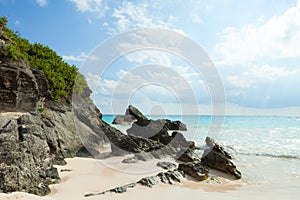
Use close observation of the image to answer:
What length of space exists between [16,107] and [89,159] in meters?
4.57

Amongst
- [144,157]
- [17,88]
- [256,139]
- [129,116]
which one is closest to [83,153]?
[144,157]

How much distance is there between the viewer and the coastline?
24.9 feet

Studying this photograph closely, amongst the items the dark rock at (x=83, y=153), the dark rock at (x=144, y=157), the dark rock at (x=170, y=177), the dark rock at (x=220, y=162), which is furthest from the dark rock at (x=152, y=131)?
the dark rock at (x=170, y=177)

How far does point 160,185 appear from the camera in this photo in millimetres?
8766

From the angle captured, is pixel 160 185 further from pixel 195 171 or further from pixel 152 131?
pixel 152 131

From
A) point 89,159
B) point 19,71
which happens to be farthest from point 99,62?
point 89,159

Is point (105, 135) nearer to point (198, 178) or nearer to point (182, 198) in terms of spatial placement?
point (198, 178)

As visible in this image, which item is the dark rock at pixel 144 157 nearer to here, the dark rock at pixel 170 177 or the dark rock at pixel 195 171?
the dark rock at pixel 195 171

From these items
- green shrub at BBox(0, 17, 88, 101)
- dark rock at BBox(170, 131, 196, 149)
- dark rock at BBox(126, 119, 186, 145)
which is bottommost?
dark rock at BBox(170, 131, 196, 149)

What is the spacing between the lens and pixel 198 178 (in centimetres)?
1030

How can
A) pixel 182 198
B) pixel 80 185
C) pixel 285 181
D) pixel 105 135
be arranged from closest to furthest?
1. pixel 182 198
2. pixel 80 185
3. pixel 285 181
4. pixel 105 135

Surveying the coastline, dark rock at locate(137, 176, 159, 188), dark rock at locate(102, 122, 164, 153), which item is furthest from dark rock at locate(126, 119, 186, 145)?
dark rock at locate(137, 176, 159, 188)

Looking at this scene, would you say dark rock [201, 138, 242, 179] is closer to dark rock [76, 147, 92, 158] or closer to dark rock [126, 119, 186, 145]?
dark rock [76, 147, 92, 158]

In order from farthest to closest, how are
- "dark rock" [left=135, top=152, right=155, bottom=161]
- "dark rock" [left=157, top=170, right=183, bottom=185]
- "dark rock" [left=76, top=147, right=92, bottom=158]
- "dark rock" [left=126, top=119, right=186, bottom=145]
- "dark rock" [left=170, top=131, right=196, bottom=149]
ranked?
"dark rock" [left=126, top=119, right=186, bottom=145] < "dark rock" [left=170, top=131, right=196, bottom=149] < "dark rock" [left=135, top=152, right=155, bottom=161] < "dark rock" [left=76, top=147, right=92, bottom=158] < "dark rock" [left=157, top=170, right=183, bottom=185]
